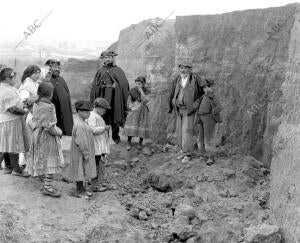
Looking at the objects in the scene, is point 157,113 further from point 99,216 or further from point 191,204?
point 99,216

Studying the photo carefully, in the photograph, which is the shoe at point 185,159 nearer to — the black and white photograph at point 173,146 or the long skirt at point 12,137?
the black and white photograph at point 173,146

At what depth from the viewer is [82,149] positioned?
488 centimetres

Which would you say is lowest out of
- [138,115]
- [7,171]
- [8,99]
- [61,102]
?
[7,171]

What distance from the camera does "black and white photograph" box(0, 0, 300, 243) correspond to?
4.41 metres

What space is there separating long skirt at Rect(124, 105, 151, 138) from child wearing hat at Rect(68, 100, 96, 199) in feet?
7.59

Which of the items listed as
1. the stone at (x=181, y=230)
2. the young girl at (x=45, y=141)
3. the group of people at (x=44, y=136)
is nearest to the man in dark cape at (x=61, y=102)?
the group of people at (x=44, y=136)

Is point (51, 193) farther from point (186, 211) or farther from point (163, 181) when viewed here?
point (163, 181)

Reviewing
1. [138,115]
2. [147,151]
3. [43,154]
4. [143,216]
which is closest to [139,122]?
[138,115]

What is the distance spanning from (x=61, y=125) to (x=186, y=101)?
1775mm

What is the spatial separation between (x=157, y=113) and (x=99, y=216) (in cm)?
365

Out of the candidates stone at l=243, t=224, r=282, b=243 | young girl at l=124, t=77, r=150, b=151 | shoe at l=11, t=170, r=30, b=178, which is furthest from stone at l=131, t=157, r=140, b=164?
stone at l=243, t=224, r=282, b=243

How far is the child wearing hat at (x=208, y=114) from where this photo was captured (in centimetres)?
603

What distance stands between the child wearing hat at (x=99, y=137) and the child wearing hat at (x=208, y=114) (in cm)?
141

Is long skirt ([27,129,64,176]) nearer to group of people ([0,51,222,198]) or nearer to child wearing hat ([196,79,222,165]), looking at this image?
group of people ([0,51,222,198])
